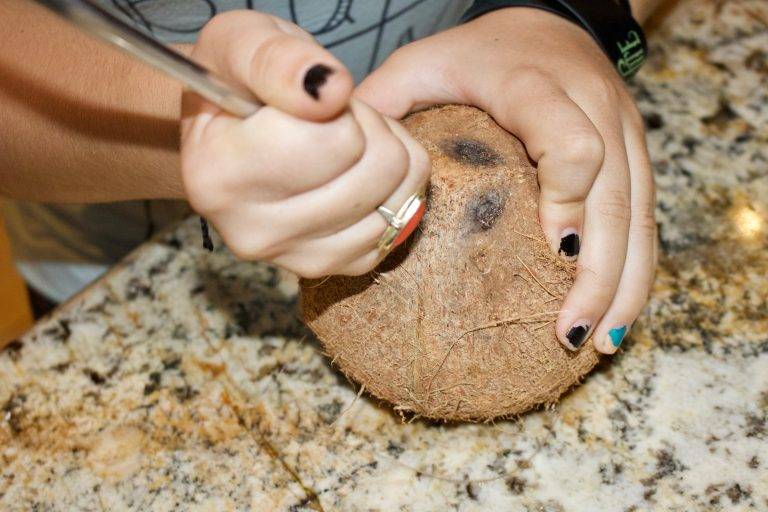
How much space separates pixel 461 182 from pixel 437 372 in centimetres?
22

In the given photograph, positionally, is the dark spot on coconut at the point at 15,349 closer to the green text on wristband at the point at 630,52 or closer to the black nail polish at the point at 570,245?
the black nail polish at the point at 570,245

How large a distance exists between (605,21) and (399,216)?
515 mm

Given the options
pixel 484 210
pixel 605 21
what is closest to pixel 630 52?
pixel 605 21

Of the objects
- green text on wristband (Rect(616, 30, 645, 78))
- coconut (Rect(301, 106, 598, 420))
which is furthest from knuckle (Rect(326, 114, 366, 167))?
green text on wristband (Rect(616, 30, 645, 78))

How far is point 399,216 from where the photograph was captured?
76 centimetres

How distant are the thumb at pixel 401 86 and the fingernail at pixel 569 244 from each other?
0.71 ft

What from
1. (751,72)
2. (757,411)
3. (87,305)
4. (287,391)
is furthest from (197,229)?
(751,72)

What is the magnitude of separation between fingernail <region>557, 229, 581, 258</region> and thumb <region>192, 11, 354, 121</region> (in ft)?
1.23

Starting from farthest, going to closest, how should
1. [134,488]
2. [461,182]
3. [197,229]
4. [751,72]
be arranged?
→ 1. [751,72]
2. [197,229]
3. [134,488]
4. [461,182]

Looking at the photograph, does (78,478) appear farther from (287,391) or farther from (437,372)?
(437,372)

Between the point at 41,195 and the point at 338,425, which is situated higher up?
the point at 41,195

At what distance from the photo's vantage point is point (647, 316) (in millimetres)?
1164

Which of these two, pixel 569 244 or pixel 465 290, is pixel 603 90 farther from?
pixel 465 290

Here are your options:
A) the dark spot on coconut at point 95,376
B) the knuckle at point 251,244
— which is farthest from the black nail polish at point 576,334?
the dark spot on coconut at point 95,376
